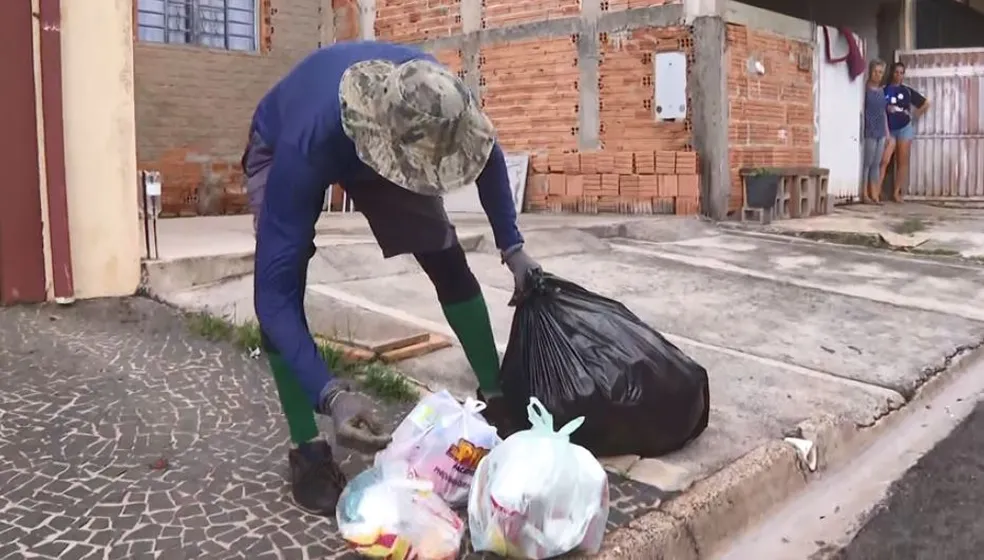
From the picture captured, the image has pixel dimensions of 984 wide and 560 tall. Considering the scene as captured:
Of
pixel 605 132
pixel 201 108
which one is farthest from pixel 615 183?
pixel 201 108

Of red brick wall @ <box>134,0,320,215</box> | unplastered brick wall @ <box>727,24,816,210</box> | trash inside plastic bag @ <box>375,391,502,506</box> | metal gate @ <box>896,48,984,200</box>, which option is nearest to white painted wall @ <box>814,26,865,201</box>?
unplastered brick wall @ <box>727,24,816,210</box>

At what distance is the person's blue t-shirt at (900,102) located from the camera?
38.8ft

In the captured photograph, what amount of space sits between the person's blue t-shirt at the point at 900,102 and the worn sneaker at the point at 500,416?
10416mm

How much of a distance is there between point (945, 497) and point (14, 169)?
13.8 ft

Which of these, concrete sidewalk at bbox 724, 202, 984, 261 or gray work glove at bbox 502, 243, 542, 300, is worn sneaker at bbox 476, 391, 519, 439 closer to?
gray work glove at bbox 502, 243, 542, 300

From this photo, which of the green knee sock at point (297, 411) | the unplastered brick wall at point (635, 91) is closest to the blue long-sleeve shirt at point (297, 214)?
the green knee sock at point (297, 411)

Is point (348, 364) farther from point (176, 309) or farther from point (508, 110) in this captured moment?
point (508, 110)

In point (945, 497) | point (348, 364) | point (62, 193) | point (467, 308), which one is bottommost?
point (945, 497)

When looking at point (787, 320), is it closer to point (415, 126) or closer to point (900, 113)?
point (415, 126)

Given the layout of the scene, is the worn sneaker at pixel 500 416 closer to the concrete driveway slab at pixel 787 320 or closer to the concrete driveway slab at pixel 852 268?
the concrete driveway slab at pixel 787 320

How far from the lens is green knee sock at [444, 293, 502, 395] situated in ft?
10.0

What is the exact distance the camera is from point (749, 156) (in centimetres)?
968

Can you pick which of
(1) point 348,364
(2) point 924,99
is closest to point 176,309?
(1) point 348,364

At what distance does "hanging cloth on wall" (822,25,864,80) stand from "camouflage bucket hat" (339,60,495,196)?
973cm
